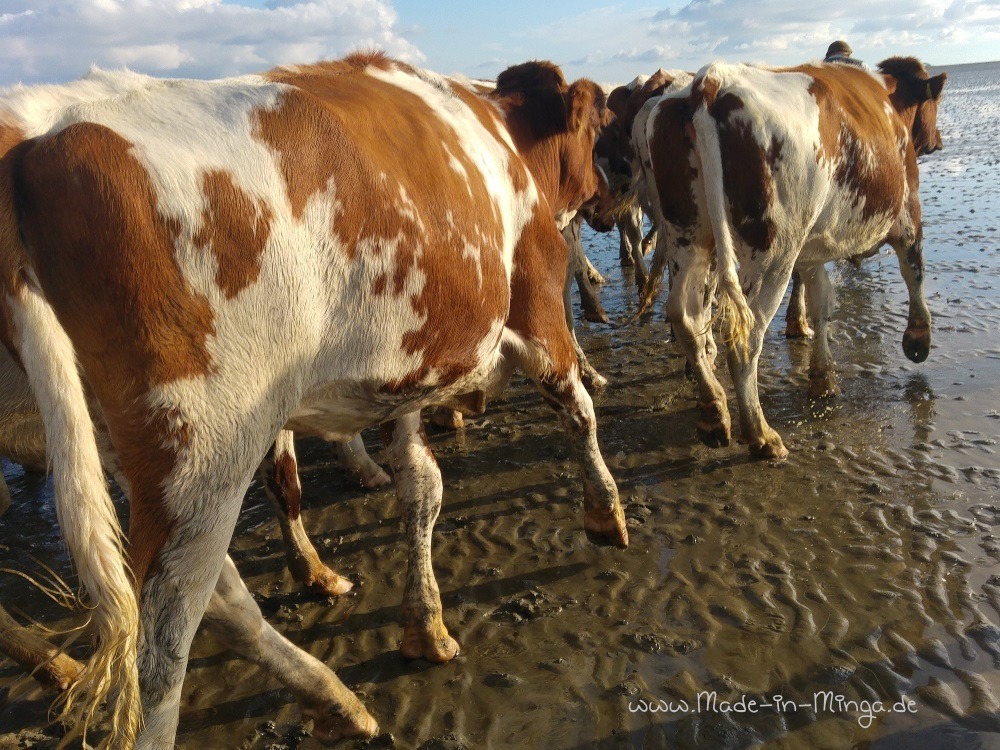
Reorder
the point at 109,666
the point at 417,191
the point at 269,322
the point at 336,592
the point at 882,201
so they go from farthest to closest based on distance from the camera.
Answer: the point at 882,201 → the point at 336,592 → the point at 417,191 → the point at 269,322 → the point at 109,666

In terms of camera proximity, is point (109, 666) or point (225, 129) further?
point (225, 129)

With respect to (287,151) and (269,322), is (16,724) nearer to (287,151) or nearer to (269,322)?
(269,322)

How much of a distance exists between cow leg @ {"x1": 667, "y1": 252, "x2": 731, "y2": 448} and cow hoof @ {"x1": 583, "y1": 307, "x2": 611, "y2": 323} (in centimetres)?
292

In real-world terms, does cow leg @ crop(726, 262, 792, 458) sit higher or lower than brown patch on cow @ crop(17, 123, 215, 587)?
lower

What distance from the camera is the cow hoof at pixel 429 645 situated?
3.54 metres

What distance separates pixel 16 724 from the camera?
3.37 metres

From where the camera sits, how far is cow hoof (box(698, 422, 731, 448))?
5.48 m

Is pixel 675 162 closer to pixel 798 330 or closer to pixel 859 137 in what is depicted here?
pixel 859 137

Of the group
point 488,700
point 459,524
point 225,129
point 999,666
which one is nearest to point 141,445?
point 225,129

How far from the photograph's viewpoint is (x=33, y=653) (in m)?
3.43

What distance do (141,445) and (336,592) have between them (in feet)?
7.11

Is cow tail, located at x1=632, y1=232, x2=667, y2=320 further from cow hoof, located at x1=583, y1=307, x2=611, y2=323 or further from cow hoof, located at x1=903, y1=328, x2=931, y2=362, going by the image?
cow hoof, located at x1=903, y1=328, x2=931, y2=362

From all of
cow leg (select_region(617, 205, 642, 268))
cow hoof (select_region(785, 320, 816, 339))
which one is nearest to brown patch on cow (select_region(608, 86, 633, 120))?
cow leg (select_region(617, 205, 642, 268))

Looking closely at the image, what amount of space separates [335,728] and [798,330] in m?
5.82
